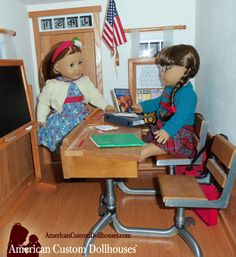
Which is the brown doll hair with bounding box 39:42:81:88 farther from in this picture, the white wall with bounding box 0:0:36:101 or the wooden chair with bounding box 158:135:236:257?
the wooden chair with bounding box 158:135:236:257

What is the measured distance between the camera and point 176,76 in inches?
69.6

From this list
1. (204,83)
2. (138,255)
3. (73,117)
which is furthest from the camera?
(73,117)

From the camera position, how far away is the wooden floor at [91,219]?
61.6 inches

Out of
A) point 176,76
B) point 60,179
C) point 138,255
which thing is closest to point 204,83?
point 176,76

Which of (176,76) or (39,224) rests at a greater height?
(176,76)

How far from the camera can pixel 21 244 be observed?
5.34 ft

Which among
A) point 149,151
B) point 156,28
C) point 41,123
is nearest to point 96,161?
point 149,151

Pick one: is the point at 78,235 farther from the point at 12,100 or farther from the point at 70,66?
the point at 70,66

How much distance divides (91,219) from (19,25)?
1.82 metres

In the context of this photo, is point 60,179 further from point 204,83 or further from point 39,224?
point 204,83

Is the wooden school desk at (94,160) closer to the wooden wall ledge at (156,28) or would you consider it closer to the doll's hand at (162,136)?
the doll's hand at (162,136)

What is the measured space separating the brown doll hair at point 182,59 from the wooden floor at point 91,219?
764 millimetres

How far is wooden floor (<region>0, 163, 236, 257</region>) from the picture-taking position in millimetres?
1564

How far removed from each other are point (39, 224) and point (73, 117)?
90cm
